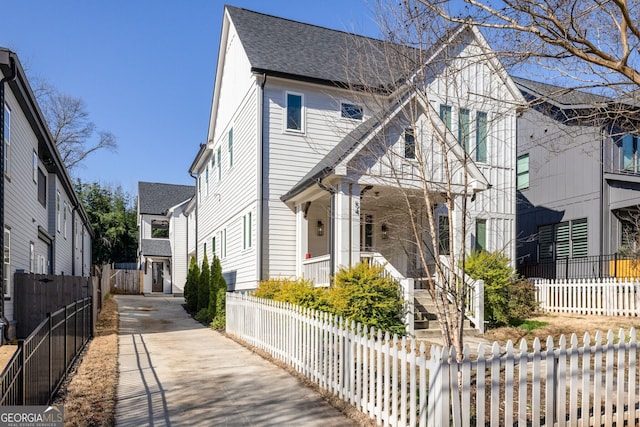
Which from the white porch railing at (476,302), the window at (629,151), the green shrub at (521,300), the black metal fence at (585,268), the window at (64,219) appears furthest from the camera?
the window at (64,219)

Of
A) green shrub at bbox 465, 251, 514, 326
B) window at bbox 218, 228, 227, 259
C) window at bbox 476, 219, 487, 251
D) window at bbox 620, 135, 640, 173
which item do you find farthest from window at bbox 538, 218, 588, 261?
window at bbox 218, 228, 227, 259

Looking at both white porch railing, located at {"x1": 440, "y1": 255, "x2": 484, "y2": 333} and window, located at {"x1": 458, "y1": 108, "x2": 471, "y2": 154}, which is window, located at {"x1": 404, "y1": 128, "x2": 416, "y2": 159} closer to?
window, located at {"x1": 458, "y1": 108, "x2": 471, "y2": 154}

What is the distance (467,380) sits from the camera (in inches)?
179

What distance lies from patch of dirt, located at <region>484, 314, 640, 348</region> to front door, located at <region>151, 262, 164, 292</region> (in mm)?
30729

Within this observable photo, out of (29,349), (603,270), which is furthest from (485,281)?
(29,349)

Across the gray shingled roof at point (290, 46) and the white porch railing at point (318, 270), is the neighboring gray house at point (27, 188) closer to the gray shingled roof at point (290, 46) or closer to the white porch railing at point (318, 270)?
the gray shingled roof at point (290, 46)

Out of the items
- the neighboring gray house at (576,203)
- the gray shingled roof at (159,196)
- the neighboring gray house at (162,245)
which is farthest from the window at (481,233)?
the gray shingled roof at (159,196)

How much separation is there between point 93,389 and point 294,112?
33.7ft

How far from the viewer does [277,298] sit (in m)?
11.6

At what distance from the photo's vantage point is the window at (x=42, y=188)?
16703 mm

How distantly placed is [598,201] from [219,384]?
53.5 ft

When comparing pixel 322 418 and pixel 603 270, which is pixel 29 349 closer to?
pixel 322 418

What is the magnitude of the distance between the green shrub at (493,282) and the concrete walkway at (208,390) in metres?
5.77

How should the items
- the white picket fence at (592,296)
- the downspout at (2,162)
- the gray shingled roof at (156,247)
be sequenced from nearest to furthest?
the downspout at (2,162)
the white picket fence at (592,296)
the gray shingled roof at (156,247)
